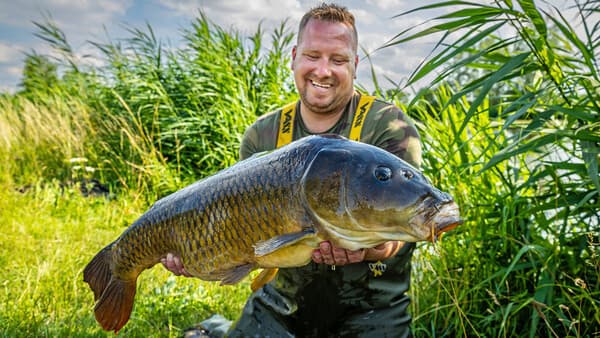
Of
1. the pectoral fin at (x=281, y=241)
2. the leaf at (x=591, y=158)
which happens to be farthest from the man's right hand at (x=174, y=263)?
the leaf at (x=591, y=158)

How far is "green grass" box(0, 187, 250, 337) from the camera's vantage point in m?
3.01

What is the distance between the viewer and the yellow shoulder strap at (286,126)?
281cm

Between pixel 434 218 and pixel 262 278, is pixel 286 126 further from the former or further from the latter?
pixel 434 218

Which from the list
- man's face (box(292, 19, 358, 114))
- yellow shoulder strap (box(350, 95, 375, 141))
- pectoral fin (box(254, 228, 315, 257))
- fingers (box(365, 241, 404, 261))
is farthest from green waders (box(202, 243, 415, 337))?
pectoral fin (box(254, 228, 315, 257))

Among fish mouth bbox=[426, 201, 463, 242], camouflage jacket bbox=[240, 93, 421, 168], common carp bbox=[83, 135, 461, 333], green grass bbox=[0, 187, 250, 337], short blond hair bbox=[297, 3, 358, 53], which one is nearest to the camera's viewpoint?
fish mouth bbox=[426, 201, 463, 242]

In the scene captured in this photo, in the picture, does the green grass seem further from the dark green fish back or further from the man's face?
the man's face

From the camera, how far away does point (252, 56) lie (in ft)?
23.1

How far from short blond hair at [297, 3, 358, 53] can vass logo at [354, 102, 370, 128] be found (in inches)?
14.9

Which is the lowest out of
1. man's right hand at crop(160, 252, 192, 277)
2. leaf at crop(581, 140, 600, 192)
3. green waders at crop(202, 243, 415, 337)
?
green waders at crop(202, 243, 415, 337)

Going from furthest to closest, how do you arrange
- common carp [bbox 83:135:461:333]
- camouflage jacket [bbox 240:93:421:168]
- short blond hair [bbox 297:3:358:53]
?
short blond hair [bbox 297:3:358:53], camouflage jacket [bbox 240:93:421:168], common carp [bbox 83:135:461:333]

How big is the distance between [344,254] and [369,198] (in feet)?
1.49

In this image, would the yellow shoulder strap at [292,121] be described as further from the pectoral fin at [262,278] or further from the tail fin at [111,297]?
the tail fin at [111,297]

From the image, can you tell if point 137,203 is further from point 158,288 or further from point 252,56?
point 158,288

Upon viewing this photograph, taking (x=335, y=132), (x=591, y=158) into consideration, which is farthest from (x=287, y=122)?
(x=591, y=158)
